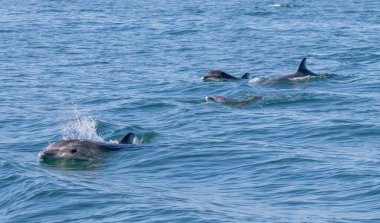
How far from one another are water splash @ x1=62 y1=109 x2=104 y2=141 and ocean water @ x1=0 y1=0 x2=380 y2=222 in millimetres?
52

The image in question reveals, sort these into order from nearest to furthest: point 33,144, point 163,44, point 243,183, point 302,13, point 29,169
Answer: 1. point 243,183
2. point 29,169
3. point 33,144
4. point 163,44
5. point 302,13

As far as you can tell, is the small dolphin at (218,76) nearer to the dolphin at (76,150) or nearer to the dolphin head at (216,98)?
the dolphin head at (216,98)

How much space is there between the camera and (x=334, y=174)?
63.9ft

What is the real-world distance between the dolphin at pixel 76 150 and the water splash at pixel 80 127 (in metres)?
2.29

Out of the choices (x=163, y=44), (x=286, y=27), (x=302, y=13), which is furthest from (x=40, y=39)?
(x=302, y=13)

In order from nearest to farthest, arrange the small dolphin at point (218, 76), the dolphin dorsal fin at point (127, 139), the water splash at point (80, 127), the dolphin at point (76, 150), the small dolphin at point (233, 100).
A: the dolphin at point (76, 150)
the dolphin dorsal fin at point (127, 139)
the water splash at point (80, 127)
the small dolphin at point (233, 100)
the small dolphin at point (218, 76)

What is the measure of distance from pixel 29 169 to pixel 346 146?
6.58 metres

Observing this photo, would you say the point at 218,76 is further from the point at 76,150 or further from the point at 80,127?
the point at 76,150

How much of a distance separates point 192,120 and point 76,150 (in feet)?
18.4

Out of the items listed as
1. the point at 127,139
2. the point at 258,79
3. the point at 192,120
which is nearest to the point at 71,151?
the point at 127,139

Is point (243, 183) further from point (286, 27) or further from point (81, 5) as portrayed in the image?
point (81, 5)

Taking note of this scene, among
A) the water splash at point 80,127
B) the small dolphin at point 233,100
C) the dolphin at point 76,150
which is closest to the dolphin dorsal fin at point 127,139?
the dolphin at point 76,150

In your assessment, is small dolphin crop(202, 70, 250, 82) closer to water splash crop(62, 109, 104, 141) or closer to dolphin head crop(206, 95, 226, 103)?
dolphin head crop(206, 95, 226, 103)

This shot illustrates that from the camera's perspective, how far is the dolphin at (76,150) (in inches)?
862
